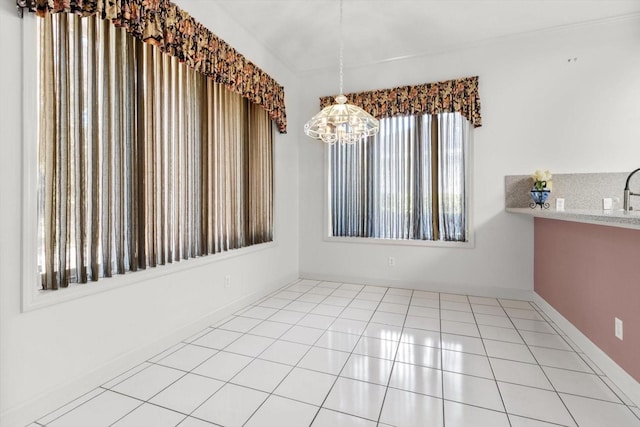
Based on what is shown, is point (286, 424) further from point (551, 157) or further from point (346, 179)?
point (551, 157)

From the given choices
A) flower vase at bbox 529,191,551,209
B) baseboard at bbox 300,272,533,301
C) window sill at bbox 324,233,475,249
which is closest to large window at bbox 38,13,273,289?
window sill at bbox 324,233,475,249

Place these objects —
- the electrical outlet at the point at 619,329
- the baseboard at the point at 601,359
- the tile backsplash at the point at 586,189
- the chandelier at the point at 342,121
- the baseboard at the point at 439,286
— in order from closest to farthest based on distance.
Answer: the baseboard at the point at 601,359 → the electrical outlet at the point at 619,329 → the chandelier at the point at 342,121 → the tile backsplash at the point at 586,189 → the baseboard at the point at 439,286

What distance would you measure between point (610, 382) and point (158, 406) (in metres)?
2.83

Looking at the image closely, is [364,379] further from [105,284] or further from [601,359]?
[105,284]

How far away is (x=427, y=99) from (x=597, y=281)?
8.66 ft

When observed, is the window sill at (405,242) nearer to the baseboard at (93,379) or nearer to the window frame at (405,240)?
the window frame at (405,240)

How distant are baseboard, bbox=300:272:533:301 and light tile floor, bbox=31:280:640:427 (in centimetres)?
51

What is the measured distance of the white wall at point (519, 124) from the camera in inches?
129

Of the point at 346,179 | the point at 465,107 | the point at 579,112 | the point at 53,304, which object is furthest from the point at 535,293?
the point at 53,304

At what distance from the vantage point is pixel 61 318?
69.5 inches

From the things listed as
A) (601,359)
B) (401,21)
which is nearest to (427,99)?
(401,21)

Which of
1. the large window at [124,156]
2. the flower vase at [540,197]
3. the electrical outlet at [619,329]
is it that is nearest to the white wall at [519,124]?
the flower vase at [540,197]

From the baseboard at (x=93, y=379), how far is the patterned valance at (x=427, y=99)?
3211 millimetres

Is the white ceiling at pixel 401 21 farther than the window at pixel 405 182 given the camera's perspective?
No
